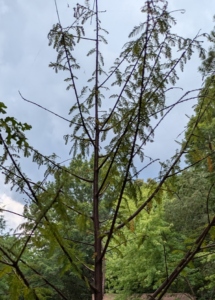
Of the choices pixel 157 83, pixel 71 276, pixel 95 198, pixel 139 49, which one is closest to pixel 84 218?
pixel 95 198

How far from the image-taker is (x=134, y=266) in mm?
10188

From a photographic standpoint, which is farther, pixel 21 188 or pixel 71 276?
pixel 71 276

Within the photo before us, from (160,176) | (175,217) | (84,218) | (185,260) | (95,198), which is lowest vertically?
(185,260)

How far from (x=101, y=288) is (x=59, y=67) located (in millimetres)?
1556

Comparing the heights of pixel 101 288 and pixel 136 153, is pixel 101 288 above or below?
below

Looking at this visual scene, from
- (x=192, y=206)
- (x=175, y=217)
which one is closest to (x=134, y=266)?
(x=175, y=217)

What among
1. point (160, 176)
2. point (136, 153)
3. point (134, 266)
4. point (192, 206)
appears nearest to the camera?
point (136, 153)

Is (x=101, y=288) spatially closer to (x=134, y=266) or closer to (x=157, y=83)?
(x=157, y=83)

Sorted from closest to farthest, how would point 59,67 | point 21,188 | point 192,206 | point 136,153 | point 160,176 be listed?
point 21,188 → point 136,153 → point 160,176 → point 59,67 → point 192,206

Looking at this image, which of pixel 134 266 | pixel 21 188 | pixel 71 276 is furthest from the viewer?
pixel 71 276

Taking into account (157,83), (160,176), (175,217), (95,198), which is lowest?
(95,198)

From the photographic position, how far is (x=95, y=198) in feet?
6.10

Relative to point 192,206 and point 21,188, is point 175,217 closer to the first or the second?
point 192,206

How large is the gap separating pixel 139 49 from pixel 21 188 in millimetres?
1086
